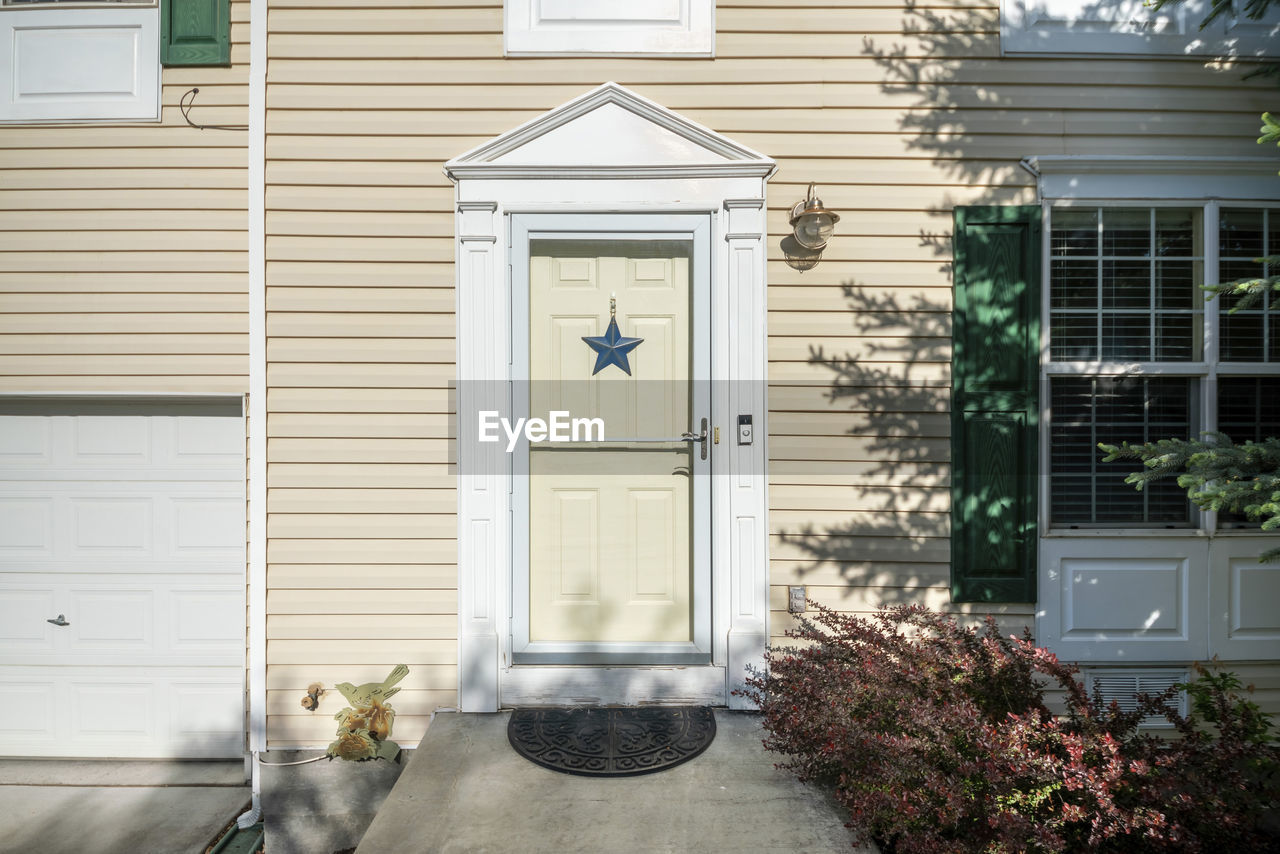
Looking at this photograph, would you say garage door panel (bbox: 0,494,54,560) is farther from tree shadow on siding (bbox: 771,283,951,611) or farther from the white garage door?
tree shadow on siding (bbox: 771,283,951,611)

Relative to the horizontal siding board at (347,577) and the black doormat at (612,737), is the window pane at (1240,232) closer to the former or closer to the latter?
the black doormat at (612,737)

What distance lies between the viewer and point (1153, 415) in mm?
3229

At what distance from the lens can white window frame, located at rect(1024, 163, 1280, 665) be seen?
125 inches

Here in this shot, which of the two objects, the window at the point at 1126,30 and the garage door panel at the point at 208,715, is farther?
the garage door panel at the point at 208,715

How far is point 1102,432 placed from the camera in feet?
10.6

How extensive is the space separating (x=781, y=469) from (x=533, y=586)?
4.27 ft

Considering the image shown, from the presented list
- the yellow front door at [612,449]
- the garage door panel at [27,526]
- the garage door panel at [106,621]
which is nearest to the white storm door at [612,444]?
the yellow front door at [612,449]

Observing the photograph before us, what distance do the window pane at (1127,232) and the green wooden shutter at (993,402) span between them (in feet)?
1.21

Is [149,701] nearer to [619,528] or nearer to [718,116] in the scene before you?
[619,528]

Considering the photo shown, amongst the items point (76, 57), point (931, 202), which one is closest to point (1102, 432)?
point (931, 202)

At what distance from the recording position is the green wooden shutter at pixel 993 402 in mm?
3162

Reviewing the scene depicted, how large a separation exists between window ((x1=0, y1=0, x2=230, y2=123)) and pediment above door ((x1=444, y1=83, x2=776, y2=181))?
1.57 meters

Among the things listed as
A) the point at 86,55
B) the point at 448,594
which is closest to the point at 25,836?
the point at 448,594

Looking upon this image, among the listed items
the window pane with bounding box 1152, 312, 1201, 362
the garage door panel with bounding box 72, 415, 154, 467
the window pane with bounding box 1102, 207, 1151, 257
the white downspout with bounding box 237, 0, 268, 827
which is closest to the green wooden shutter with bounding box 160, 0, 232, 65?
the white downspout with bounding box 237, 0, 268, 827
